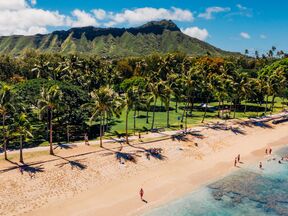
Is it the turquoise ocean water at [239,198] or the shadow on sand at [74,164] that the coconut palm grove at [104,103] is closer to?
the shadow on sand at [74,164]

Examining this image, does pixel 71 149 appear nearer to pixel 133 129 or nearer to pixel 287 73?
pixel 133 129

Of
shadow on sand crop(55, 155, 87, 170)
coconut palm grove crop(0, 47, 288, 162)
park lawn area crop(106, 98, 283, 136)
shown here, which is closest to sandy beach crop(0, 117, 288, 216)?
shadow on sand crop(55, 155, 87, 170)

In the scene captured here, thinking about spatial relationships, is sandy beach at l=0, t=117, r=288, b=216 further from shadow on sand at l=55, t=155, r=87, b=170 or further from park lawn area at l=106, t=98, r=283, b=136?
park lawn area at l=106, t=98, r=283, b=136

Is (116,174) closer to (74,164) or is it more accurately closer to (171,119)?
(74,164)

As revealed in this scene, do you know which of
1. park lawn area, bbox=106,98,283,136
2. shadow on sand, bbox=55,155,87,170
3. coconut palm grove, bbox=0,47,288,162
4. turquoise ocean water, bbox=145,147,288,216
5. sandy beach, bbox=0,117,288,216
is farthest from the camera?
park lawn area, bbox=106,98,283,136

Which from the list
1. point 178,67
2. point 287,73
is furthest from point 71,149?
point 287,73
